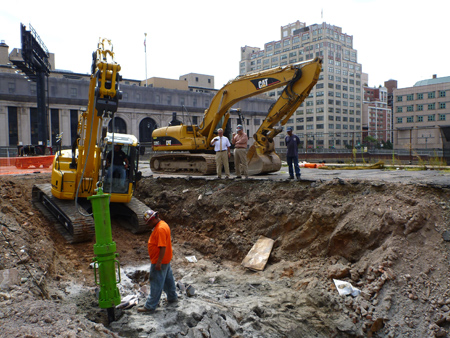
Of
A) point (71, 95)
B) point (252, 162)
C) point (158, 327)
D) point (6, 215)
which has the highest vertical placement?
point (71, 95)

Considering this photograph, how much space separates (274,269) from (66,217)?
4.94 m

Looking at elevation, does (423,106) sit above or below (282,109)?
above

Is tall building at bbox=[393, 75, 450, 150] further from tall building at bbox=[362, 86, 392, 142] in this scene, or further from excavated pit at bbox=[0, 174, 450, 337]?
tall building at bbox=[362, 86, 392, 142]

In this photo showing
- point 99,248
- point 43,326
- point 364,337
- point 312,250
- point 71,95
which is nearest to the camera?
point 43,326

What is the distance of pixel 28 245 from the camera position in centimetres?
710

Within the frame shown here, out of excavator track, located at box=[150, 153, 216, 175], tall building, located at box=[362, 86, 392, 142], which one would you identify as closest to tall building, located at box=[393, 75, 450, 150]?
excavator track, located at box=[150, 153, 216, 175]

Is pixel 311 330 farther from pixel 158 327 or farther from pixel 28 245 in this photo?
pixel 28 245

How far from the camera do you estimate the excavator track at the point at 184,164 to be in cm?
1308

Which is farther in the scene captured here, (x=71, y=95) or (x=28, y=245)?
(x=71, y=95)

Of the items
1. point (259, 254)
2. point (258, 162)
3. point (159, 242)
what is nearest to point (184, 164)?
point (258, 162)

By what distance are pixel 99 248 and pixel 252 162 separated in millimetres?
7438

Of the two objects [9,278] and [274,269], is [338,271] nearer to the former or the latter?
[274,269]

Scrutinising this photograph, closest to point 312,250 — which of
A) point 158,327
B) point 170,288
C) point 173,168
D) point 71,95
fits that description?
point 170,288

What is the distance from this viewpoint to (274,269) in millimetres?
7766
